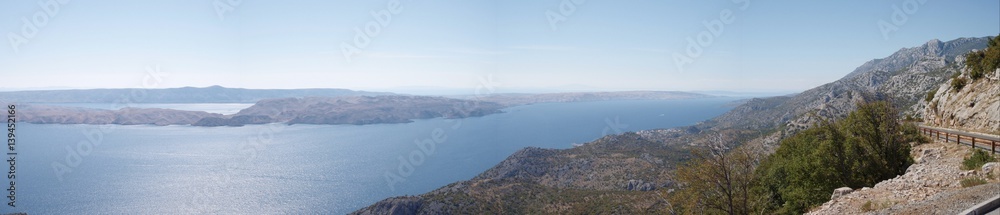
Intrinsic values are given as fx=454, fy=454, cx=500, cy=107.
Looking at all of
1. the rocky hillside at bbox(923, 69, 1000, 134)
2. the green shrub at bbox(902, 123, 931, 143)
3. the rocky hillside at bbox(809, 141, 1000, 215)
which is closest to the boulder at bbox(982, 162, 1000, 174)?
the rocky hillside at bbox(809, 141, 1000, 215)

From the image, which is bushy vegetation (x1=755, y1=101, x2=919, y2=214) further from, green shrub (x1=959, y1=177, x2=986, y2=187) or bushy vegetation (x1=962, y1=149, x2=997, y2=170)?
green shrub (x1=959, y1=177, x2=986, y2=187)

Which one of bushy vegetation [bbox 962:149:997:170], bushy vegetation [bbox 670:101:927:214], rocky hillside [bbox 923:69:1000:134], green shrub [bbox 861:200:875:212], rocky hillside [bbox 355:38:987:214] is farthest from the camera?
rocky hillside [bbox 355:38:987:214]

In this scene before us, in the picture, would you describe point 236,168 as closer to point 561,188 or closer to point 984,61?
point 561,188

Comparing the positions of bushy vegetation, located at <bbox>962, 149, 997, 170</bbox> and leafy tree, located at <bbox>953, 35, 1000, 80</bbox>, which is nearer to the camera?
bushy vegetation, located at <bbox>962, 149, 997, 170</bbox>

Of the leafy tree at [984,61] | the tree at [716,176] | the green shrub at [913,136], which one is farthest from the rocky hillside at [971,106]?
the tree at [716,176]

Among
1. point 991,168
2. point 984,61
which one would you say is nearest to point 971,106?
point 984,61

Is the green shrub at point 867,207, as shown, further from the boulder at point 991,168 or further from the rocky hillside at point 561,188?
the rocky hillside at point 561,188
